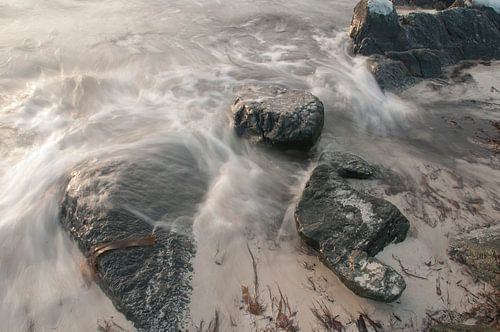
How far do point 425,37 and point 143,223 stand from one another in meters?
6.77

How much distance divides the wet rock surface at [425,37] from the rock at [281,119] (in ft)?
8.14

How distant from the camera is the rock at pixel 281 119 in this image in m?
4.97

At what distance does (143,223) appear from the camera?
12.8ft

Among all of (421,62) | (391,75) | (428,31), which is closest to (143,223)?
(391,75)

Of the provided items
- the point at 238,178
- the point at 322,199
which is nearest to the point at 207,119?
the point at 238,178

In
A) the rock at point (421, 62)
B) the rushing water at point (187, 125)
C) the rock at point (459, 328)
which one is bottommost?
the rushing water at point (187, 125)

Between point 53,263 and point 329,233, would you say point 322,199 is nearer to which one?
point 329,233

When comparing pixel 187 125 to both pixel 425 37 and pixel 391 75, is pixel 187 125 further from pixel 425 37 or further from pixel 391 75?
pixel 425 37

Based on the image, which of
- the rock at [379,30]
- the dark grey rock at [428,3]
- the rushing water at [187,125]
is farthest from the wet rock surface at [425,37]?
the dark grey rock at [428,3]

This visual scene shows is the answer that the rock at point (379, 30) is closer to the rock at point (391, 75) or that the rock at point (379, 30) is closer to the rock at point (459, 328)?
the rock at point (391, 75)

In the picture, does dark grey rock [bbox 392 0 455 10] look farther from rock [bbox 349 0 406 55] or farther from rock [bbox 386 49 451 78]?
rock [bbox 386 49 451 78]

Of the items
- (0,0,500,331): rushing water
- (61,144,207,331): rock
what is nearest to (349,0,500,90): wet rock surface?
(0,0,500,331): rushing water

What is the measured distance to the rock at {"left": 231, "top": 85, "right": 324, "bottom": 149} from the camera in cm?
497

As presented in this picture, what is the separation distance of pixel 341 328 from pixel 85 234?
2370mm
